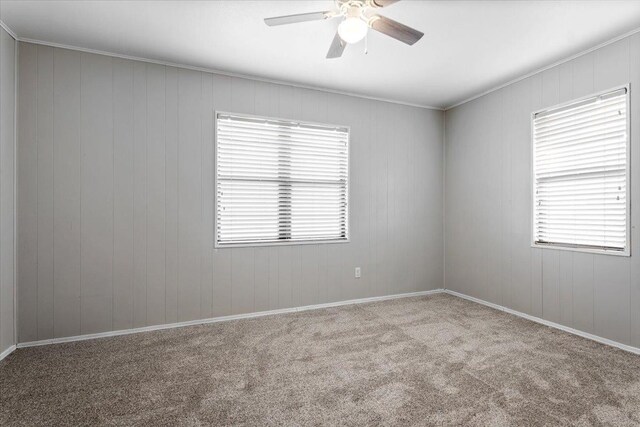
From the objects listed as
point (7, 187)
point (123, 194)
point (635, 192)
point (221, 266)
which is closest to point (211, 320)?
point (221, 266)

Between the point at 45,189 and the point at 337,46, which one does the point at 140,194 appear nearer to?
the point at 45,189

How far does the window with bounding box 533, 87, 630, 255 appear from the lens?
286 cm

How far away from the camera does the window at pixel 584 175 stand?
2863 millimetres

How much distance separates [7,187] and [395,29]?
323 cm

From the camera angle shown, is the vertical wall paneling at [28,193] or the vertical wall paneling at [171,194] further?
the vertical wall paneling at [171,194]

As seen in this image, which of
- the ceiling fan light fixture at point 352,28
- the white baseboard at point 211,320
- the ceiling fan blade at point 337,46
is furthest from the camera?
the white baseboard at point 211,320

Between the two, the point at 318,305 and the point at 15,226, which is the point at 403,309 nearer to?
the point at 318,305

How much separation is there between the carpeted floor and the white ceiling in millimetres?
2630

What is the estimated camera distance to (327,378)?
2.34 meters

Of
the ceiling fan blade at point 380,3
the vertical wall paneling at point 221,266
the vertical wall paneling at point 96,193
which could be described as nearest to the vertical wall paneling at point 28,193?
the vertical wall paneling at point 96,193

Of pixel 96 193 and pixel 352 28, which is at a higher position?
pixel 352 28

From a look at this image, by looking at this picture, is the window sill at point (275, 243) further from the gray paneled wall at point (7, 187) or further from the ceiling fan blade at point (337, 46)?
the ceiling fan blade at point (337, 46)

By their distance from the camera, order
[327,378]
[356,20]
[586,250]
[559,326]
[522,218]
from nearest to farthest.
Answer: [356,20]
[327,378]
[586,250]
[559,326]
[522,218]

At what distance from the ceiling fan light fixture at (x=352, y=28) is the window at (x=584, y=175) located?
7.97 feet
